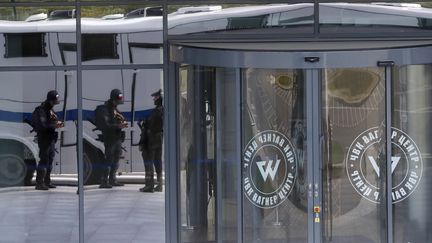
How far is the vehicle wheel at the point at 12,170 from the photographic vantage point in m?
12.4

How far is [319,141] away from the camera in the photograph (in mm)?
11375

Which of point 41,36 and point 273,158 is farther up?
point 41,36

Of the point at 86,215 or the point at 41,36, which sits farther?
the point at 86,215

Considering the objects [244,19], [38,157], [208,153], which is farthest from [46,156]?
[244,19]

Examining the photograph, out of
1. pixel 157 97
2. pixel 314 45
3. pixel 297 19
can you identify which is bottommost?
pixel 157 97

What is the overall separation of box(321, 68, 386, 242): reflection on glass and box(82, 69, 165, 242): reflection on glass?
81.3 inches

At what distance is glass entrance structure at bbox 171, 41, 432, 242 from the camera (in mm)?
11375

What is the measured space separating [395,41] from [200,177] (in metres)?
2.70

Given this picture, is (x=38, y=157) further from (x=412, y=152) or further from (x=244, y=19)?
(x=412, y=152)

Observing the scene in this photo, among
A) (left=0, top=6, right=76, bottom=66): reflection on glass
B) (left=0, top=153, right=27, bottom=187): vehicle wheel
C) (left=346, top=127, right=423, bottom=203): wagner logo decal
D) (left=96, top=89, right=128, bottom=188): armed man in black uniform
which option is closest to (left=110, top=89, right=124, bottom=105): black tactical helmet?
(left=96, top=89, right=128, bottom=188): armed man in black uniform

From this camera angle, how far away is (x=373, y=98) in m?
11.5

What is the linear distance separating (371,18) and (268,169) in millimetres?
2186

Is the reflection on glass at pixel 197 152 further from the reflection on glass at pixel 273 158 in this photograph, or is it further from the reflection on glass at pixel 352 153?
the reflection on glass at pixel 352 153

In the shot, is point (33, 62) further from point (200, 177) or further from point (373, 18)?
point (373, 18)
